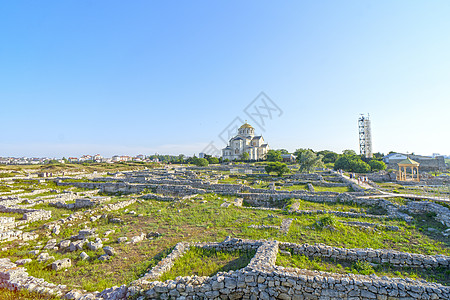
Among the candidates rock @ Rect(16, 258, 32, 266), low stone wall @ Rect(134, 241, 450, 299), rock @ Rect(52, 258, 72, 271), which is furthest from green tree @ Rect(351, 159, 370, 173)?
rock @ Rect(16, 258, 32, 266)

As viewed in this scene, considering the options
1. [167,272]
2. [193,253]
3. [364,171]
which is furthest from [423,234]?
[364,171]

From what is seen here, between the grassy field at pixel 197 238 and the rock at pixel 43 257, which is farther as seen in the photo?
the rock at pixel 43 257

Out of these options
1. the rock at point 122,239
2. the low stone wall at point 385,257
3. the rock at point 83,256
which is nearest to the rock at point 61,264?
the rock at point 83,256

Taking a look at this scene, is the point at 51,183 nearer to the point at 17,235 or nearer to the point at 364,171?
the point at 17,235

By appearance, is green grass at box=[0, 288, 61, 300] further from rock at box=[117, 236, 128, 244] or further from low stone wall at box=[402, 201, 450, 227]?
low stone wall at box=[402, 201, 450, 227]

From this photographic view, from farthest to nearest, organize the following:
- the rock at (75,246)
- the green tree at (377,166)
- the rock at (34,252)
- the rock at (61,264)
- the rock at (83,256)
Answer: the green tree at (377,166)
the rock at (75,246)
the rock at (34,252)
the rock at (83,256)
the rock at (61,264)

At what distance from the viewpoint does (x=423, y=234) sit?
9.51 meters

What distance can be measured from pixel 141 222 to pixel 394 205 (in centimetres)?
1678

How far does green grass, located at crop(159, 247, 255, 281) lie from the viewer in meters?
6.60

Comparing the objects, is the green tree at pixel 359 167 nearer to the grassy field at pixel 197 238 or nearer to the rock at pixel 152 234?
the grassy field at pixel 197 238

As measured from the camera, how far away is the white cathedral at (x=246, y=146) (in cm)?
7456

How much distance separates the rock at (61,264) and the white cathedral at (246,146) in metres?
66.6

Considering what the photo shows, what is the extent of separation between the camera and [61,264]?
7.31 metres

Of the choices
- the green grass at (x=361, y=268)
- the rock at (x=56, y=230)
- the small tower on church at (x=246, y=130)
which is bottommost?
the rock at (x=56, y=230)
